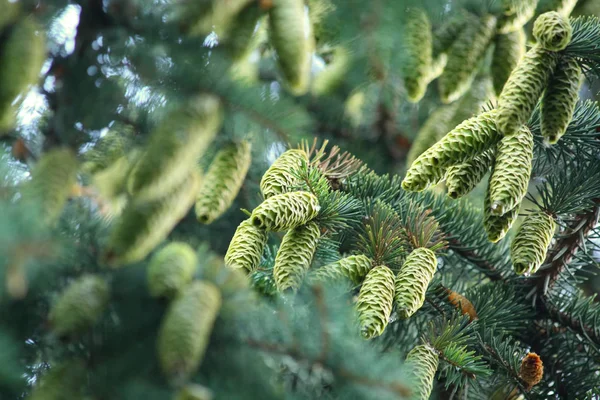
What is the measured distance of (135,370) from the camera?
22.1 inches

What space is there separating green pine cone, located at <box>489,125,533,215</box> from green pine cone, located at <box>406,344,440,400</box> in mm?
231

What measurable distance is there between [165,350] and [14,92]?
1.00 feet

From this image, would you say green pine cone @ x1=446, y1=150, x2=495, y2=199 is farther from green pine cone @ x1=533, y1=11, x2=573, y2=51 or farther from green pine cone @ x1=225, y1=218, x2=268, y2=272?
green pine cone @ x1=225, y1=218, x2=268, y2=272

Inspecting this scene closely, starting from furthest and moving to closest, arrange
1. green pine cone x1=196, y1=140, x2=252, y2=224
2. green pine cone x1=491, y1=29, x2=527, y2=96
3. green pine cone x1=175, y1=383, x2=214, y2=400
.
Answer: green pine cone x1=491, y1=29, x2=527, y2=96
green pine cone x1=196, y1=140, x2=252, y2=224
green pine cone x1=175, y1=383, x2=214, y2=400

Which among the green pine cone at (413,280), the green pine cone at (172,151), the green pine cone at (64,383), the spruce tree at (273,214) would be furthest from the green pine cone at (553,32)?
the green pine cone at (64,383)

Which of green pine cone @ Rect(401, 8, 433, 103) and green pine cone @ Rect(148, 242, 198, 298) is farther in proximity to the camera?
green pine cone @ Rect(401, 8, 433, 103)

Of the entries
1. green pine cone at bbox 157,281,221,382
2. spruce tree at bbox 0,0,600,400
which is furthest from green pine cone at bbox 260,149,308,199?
green pine cone at bbox 157,281,221,382

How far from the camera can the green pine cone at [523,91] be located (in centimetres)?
93

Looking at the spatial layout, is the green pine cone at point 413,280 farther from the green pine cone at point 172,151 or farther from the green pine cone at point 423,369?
the green pine cone at point 172,151

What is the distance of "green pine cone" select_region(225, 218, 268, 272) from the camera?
90 cm

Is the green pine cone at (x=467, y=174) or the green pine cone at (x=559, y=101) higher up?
the green pine cone at (x=559, y=101)

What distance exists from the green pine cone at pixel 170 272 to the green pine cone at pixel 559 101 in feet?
2.13

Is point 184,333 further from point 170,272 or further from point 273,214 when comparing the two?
point 273,214

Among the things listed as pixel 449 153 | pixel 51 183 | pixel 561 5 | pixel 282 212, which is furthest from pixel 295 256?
pixel 561 5
